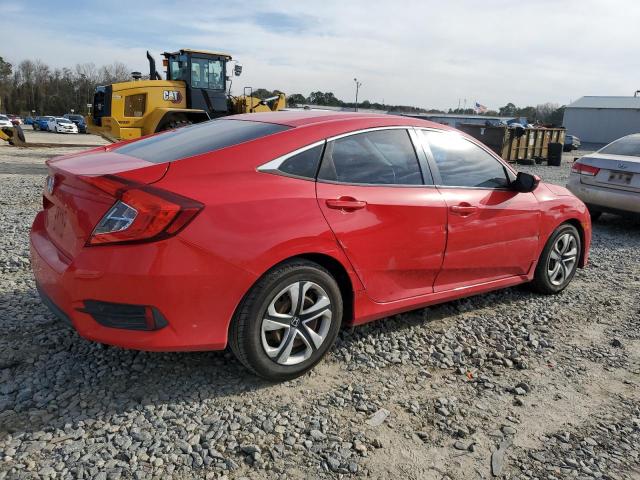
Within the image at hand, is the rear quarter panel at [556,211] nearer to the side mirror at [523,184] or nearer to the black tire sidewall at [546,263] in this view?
the black tire sidewall at [546,263]

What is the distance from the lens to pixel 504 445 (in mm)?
2670

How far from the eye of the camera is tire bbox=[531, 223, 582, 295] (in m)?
4.74

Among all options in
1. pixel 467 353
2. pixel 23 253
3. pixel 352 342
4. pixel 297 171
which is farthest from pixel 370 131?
pixel 23 253

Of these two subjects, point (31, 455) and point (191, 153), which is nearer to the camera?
point (31, 455)

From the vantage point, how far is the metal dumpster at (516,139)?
63.7 feet

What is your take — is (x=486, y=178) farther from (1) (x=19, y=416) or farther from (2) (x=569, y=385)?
(1) (x=19, y=416)

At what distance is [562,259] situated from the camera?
16.3 ft

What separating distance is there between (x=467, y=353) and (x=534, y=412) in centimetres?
73

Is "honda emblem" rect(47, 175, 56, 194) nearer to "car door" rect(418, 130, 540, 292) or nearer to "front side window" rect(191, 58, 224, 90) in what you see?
"car door" rect(418, 130, 540, 292)

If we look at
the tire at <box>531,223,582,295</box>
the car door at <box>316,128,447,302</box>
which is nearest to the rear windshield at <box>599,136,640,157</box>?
the tire at <box>531,223,582,295</box>

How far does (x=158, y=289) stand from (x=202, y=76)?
14.3m

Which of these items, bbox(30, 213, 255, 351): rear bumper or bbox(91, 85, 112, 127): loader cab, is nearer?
bbox(30, 213, 255, 351): rear bumper

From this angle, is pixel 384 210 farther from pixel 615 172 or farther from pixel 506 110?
pixel 506 110

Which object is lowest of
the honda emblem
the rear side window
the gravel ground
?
the gravel ground
